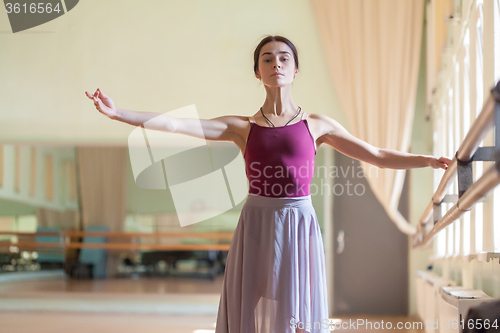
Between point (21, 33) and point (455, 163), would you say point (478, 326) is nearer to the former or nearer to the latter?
point (455, 163)

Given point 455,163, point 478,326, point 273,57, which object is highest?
point 273,57

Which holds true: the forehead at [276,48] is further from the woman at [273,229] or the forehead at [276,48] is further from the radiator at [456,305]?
the radiator at [456,305]

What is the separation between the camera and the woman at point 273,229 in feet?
4.15

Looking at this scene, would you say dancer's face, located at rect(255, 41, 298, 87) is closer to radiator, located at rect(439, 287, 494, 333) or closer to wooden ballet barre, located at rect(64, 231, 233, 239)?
radiator, located at rect(439, 287, 494, 333)

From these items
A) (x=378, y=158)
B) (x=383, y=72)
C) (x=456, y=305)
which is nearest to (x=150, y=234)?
(x=383, y=72)

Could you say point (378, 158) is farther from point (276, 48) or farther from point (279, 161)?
point (276, 48)

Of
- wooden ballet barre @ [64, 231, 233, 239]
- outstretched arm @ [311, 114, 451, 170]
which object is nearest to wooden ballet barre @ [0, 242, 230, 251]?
wooden ballet barre @ [64, 231, 233, 239]

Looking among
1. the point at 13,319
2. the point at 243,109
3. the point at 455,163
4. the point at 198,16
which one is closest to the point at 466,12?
the point at 455,163

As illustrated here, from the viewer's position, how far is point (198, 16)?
4.78 meters

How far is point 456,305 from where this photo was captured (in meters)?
1.63

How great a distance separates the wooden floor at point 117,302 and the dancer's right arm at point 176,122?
10.5ft

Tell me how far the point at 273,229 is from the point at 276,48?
1.69ft

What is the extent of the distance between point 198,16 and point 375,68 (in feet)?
5.76

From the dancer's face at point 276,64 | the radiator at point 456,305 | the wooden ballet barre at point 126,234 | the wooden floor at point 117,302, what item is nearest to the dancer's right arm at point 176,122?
the dancer's face at point 276,64
